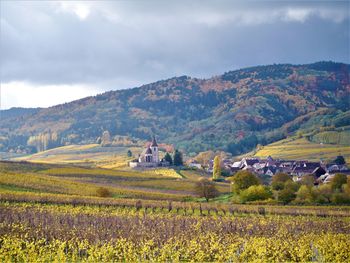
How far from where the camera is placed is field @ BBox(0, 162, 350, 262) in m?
35.1

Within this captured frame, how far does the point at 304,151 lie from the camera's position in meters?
172

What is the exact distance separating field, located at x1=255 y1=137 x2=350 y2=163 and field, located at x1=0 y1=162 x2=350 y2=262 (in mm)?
86946

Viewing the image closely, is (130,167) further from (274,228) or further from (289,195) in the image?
(274,228)

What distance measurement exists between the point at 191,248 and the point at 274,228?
1404 cm

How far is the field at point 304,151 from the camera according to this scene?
160 m

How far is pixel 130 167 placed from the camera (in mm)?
139000

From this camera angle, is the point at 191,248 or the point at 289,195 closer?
the point at 191,248

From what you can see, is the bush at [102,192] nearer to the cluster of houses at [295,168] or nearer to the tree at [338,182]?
the tree at [338,182]

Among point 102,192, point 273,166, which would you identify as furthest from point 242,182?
point 273,166

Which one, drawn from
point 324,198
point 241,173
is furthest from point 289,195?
point 241,173

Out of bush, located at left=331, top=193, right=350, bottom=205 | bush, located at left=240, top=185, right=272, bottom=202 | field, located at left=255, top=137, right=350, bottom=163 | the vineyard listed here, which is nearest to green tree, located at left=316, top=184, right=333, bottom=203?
bush, located at left=331, top=193, right=350, bottom=205

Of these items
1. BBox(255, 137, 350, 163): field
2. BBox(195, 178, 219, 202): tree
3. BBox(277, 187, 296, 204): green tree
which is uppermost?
BBox(255, 137, 350, 163): field

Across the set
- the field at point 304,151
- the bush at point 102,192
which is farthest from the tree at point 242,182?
the field at point 304,151

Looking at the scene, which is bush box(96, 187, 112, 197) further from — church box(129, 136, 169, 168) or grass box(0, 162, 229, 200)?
church box(129, 136, 169, 168)
